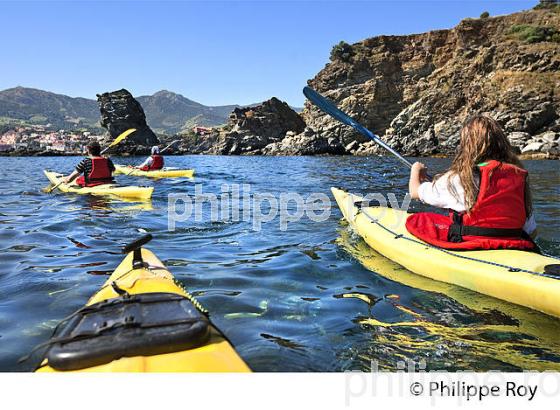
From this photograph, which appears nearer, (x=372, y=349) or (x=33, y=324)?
(x=372, y=349)

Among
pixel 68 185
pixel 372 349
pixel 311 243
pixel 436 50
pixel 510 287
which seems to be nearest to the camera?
pixel 372 349

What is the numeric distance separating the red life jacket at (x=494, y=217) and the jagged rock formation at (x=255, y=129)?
167ft

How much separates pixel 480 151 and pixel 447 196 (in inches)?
18.8

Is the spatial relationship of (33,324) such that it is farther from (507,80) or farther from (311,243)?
(507,80)

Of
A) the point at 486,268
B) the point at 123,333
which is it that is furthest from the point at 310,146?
the point at 123,333

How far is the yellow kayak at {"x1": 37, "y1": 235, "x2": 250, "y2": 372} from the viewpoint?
5.57ft

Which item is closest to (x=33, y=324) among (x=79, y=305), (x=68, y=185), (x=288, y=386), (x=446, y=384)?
(x=79, y=305)

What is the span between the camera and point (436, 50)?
55.3 metres

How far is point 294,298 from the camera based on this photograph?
3645 mm

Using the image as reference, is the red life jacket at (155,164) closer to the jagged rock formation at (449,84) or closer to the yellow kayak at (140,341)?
the yellow kayak at (140,341)

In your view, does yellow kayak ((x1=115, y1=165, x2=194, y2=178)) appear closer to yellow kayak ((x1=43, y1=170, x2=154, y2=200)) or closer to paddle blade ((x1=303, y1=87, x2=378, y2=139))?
yellow kayak ((x1=43, y1=170, x2=154, y2=200))

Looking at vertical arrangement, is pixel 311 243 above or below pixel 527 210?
below

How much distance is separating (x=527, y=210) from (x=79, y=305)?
365cm

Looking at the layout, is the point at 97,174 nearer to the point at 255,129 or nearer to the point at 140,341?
the point at 140,341
